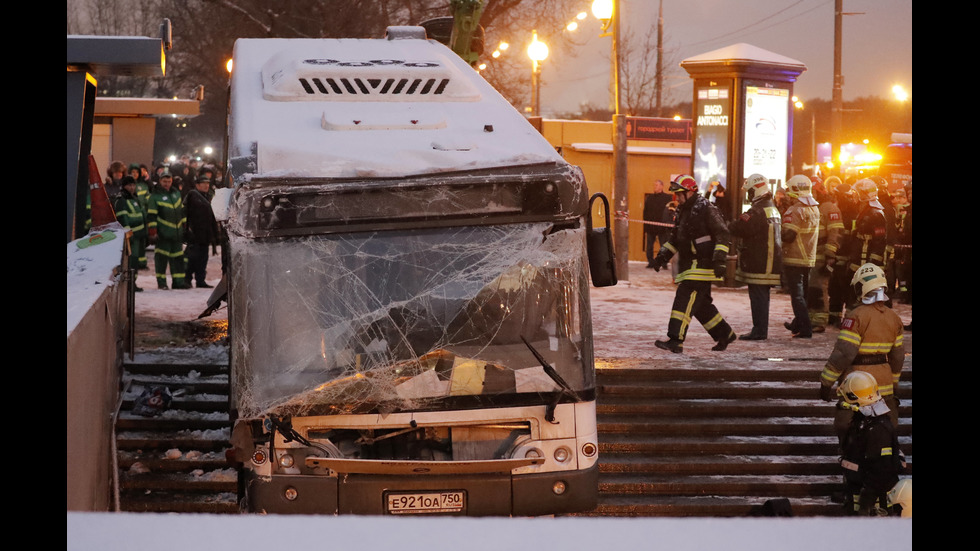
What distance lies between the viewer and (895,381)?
8102 millimetres

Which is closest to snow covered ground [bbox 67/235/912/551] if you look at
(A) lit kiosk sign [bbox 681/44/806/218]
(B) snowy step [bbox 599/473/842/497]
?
(B) snowy step [bbox 599/473/842/497]

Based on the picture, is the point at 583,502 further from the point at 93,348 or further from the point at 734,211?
the point at 734,211

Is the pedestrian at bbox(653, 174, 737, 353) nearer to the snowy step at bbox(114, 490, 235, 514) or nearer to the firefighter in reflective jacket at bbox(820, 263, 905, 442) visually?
the firefighter in reflective jacket at bbox(820, 263, 905, 442)

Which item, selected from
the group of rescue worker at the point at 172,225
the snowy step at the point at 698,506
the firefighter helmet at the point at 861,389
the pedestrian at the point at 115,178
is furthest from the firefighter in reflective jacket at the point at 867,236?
the pedestrian at the point at 115,178

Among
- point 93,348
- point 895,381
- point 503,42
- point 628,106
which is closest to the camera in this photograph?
point 93,348

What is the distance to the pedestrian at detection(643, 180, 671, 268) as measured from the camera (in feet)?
66.6

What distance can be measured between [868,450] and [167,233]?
1075 centimetres

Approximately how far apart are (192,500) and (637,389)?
3.73 metres

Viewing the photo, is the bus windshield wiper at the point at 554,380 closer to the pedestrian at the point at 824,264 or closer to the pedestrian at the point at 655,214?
the pedestrian at the point at 824,264

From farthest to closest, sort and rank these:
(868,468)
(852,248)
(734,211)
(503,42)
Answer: (503,42)
(734,211)
(852,248)
(868,468)

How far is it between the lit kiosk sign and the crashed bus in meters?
11.9

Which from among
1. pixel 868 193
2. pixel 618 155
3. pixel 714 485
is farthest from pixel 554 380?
pixel 618 155

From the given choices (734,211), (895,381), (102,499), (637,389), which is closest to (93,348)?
(102,499)

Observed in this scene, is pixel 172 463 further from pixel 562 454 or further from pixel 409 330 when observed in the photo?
pixel 562 454
